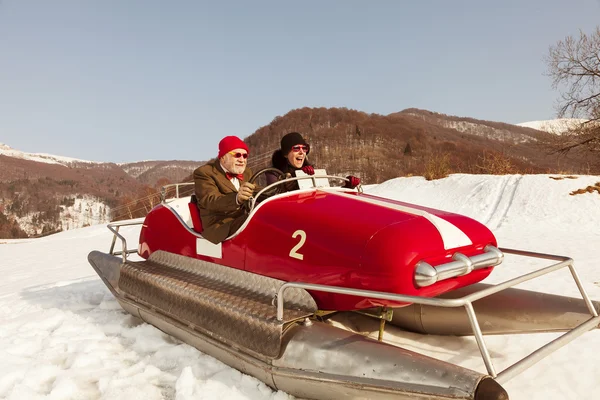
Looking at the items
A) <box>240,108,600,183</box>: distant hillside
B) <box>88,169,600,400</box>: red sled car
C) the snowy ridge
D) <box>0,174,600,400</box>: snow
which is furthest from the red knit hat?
the snowy ridge

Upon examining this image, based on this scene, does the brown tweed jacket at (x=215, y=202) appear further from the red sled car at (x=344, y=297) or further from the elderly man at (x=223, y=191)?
the red sled car at (x=344, y=297)

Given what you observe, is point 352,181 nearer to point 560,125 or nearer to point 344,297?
point 344,297

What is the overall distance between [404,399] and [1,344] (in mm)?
3895

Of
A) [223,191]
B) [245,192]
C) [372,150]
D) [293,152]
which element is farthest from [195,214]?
[372,150]

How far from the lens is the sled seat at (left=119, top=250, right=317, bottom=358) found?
9.21 feet

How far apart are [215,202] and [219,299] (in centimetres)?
93

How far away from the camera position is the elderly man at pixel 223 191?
357 centimetres

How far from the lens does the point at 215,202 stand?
3.69m

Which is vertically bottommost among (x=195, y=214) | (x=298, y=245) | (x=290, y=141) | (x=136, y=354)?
(x=136, y=354)

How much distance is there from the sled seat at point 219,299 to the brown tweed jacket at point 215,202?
36cm

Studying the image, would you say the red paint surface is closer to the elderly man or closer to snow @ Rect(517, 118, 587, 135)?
the elderly man

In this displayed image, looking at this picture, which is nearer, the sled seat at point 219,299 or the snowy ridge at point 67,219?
the sled seat at point 219,299

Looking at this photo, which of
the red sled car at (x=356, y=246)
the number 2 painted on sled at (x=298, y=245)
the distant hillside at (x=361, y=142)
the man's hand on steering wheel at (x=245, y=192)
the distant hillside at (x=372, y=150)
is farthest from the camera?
the distant hillside at (x=361, y=142)

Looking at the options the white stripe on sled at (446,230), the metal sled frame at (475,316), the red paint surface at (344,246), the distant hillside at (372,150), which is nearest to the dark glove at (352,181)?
the red paint surface at (344,246)
